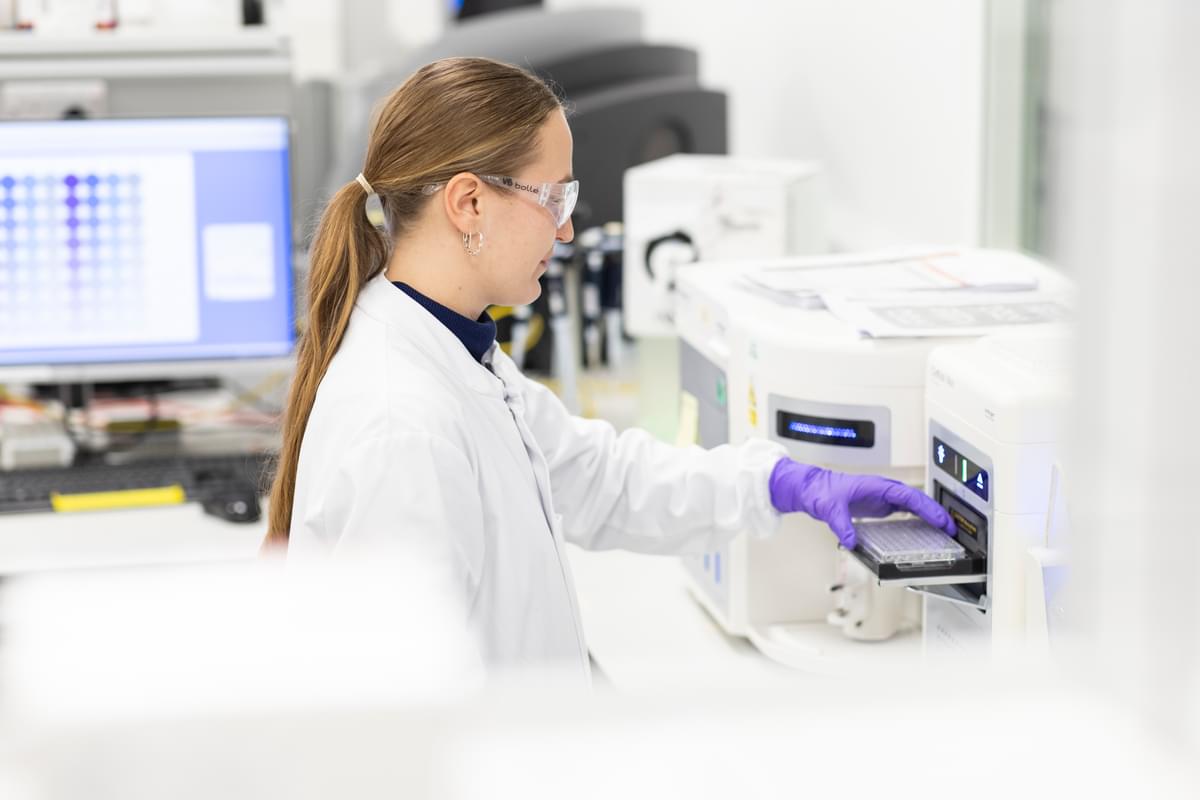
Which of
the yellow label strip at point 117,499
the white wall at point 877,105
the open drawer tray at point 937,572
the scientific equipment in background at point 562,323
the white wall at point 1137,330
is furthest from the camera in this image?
the scientific equipment in background at point 562,323

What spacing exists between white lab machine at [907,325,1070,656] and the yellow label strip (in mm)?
1109

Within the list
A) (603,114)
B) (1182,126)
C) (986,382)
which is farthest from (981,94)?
(1182,126)

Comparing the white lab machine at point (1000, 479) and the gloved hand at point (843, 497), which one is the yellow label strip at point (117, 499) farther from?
the white lab machine at point (1000, 479)

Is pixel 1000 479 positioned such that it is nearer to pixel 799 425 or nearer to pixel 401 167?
pixel 799 425

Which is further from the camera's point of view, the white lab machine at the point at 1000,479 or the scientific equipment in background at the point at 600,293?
the scientific equipment in background at the point at 600,293

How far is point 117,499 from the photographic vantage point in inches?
75.2

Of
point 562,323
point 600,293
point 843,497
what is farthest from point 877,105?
point 843,497

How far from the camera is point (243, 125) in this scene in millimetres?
2031

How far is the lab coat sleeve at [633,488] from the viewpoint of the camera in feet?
4.83

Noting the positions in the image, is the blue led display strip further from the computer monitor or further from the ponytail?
the computer monitor

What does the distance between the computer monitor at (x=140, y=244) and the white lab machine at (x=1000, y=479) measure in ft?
3.81

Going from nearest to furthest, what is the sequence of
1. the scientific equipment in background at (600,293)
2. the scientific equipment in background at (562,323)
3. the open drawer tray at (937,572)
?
the open drawer tray at (937,572)
the scientific equipment in background at (562,323)
the scientific equipment in background at (600,293)

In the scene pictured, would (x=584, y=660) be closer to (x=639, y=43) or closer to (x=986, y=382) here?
(x=986, y=382)

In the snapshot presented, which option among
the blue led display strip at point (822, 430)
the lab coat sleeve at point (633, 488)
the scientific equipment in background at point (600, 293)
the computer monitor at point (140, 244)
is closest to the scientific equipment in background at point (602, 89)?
the scientific equipment in background at point (600, 293)
